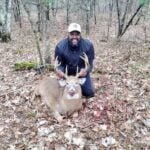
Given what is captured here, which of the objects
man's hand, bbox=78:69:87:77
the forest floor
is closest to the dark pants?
the forest floor

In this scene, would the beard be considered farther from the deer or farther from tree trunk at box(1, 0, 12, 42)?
tree trunk at box(1, 0, 12, 42)

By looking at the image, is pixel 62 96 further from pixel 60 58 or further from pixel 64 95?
pixel 60 58

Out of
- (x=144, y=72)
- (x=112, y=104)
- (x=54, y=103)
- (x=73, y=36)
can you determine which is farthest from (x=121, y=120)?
(x=144, y=72)

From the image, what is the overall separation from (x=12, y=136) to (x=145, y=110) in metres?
2.70

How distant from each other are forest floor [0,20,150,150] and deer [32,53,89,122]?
17 cm

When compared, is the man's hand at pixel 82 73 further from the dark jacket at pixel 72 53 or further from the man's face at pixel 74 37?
the man's face at pixel 74 37

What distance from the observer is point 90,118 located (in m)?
6.22

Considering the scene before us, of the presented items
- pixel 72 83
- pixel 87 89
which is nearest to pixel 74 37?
pixel 72 83

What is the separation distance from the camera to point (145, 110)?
648 centimetres

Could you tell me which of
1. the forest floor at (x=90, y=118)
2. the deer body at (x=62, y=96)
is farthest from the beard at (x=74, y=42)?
the forest floor at (x=90, y=118)

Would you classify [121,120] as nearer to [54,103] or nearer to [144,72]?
[54,103]

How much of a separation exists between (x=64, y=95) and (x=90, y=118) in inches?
28.3

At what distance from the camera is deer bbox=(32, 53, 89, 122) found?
621cm

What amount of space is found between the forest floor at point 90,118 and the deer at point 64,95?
17 centimetres
